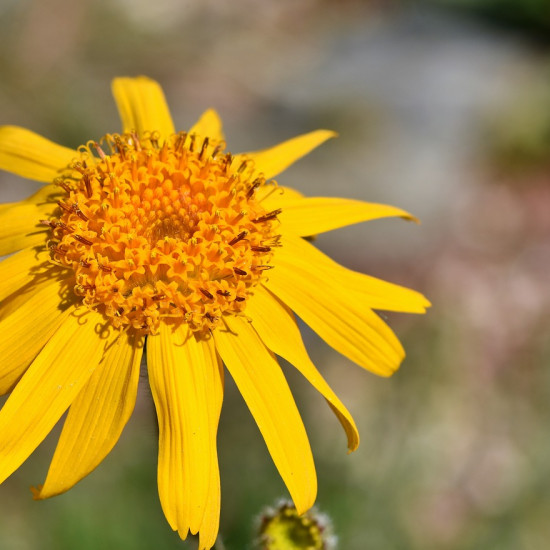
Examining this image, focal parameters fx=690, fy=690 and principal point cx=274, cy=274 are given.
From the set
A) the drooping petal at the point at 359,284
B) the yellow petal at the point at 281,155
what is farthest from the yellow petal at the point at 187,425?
the yellow petal at the point at 281,155

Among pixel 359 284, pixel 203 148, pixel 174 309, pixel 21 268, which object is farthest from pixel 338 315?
pixel 21 268

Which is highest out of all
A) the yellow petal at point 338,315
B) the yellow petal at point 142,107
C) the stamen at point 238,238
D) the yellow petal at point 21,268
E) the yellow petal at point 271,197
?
the yellow petal at point 142,107

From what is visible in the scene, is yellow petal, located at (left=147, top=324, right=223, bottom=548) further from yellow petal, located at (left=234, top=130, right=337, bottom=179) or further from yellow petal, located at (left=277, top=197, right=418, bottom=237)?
yellow petal, located at (left=234, top=130, right=337, bottom=179)

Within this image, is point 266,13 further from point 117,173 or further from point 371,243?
point 117,173

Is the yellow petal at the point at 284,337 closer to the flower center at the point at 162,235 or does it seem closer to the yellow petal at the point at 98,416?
the flower center at the point at 162,235

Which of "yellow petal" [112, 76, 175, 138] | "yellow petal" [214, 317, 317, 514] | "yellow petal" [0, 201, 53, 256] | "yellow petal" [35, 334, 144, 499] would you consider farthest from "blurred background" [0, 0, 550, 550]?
"yellow petal" [112, 76, 175, 138]

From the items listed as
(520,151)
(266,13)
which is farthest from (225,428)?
(266,13)
